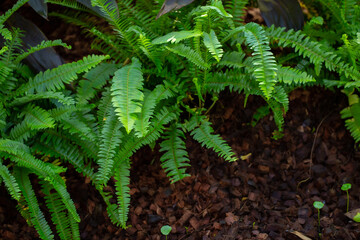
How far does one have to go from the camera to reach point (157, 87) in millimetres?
2529

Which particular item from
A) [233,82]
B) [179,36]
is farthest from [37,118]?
[233,82]

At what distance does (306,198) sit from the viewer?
2.75m

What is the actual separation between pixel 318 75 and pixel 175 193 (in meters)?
1.30

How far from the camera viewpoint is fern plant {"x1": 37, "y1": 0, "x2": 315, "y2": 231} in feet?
7.55

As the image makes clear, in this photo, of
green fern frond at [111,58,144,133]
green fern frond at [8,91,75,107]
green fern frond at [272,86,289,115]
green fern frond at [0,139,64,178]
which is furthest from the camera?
green fern frond at [272,86,289,115]

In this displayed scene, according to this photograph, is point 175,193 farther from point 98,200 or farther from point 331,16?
point 331,16

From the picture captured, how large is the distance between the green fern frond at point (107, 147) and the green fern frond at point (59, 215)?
32 centimetres

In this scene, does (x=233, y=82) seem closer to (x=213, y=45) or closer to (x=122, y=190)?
(x=213, y=45)

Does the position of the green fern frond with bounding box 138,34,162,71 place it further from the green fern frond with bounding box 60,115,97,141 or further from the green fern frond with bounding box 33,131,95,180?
the green fern frond with bounding box 33,131,95,180

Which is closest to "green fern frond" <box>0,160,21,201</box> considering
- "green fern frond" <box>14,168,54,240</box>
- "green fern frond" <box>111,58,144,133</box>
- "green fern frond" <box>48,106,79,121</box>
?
"green fern frond" <box>14,168,54,240</box>

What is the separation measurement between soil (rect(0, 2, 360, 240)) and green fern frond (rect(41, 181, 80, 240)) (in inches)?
9.2

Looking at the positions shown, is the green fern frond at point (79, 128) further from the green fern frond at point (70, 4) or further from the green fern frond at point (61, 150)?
the green fern frond at point (70, 4)

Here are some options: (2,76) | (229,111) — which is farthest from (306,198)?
(2,76)

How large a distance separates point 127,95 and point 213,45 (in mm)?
574
